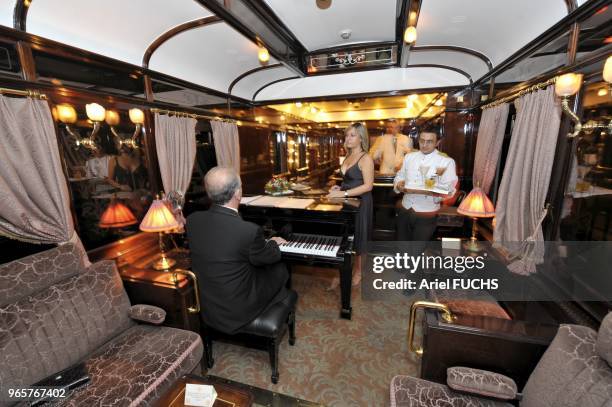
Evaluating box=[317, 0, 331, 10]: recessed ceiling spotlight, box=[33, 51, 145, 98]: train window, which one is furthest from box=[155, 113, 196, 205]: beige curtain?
box=[317, 0, 331, 10]: recessed ceiling spotlight

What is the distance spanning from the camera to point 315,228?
2916 mm

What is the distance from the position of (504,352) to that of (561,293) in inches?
35.1

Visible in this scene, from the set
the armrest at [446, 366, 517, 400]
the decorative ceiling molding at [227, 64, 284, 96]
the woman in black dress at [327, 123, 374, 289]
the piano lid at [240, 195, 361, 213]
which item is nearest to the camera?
the armrest at [446, 366, 517, 400]

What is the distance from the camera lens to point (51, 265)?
184cm

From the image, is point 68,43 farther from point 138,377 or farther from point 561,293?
point 561,293

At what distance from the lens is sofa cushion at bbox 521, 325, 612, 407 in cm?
109

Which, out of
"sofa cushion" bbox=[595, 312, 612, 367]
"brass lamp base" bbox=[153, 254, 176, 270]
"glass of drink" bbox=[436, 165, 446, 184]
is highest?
"glass of drink" bbox=[436, 165, 446, 184]

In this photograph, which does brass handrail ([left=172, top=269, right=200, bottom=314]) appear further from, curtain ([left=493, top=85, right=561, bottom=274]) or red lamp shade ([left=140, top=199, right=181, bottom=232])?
curtain ([left=493, top=85, right=561, bottom=274])

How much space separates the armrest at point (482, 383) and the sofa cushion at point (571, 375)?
0.10 metres

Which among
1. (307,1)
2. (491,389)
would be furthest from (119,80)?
(491,389)

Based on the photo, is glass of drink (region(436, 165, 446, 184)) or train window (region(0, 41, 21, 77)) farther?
glass of drink (region(436, 165, 446, 184))

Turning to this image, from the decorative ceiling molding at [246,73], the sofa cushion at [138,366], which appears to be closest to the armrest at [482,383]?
the sofa cushion at [138,366]

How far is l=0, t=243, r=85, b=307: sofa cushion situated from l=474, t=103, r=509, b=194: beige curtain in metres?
4.45

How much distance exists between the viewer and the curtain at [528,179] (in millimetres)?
1988
